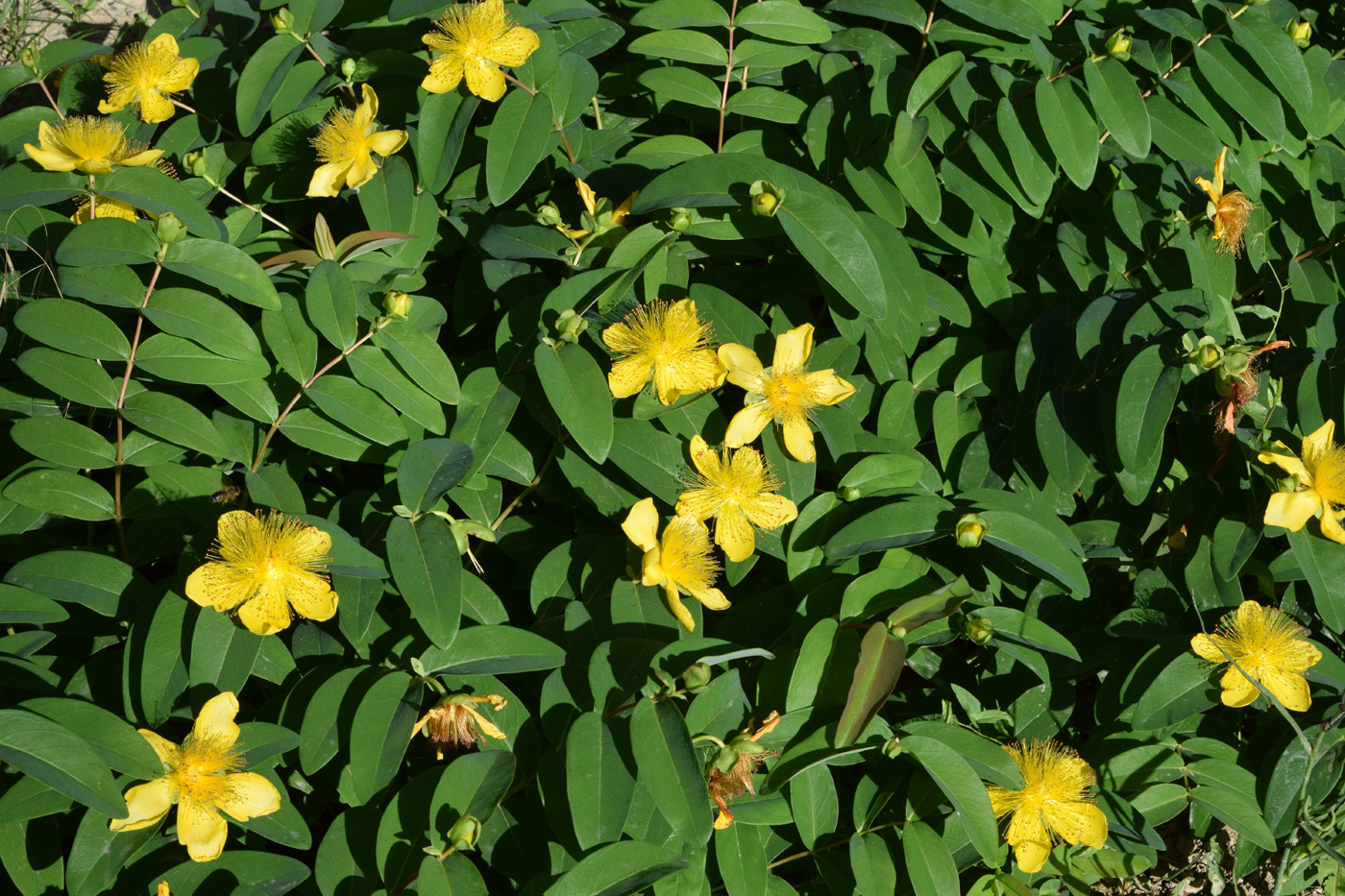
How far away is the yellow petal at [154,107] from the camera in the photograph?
1.55 meters

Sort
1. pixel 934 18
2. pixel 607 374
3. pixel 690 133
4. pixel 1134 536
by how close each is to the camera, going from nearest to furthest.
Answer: pixel 607 374 → pixel 1134 536 → pixel 934 18 → pixel 690 133

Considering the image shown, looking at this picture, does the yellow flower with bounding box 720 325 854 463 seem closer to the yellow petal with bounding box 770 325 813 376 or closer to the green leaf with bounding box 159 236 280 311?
the yellow petal with bounding box 770 325 813 376

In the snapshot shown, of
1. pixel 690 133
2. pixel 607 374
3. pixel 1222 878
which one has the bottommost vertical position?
pixel 1222 878

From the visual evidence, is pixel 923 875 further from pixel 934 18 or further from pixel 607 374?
pixel 934 18

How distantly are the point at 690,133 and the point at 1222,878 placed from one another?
1.66 m

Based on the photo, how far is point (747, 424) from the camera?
1.25 meters

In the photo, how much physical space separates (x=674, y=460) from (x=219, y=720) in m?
0.64

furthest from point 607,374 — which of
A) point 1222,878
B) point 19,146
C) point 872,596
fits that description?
point 1222,878

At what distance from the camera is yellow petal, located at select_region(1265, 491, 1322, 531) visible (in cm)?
128

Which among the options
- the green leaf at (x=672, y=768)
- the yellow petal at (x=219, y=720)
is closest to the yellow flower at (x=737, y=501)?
the green leaf at (x=672, y=768)

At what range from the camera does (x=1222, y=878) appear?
1.69 metres

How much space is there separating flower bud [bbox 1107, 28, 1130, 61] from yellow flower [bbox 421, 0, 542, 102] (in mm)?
884

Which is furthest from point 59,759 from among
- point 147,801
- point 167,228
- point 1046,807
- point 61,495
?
point 1046,807

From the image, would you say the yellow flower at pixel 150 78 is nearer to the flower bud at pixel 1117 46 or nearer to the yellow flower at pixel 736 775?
the yellow flower at pixel 736 775
